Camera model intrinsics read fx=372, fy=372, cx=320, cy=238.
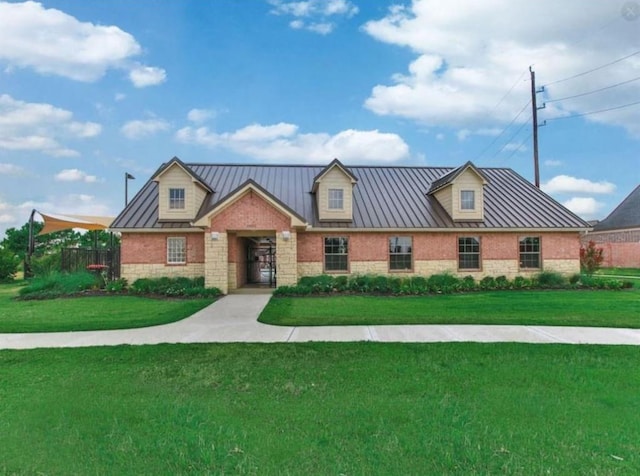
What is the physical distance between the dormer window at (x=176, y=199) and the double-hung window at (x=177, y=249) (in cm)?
146

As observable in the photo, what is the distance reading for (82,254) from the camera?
19391 millimetres

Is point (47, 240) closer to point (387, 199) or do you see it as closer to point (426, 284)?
point (387, 199)

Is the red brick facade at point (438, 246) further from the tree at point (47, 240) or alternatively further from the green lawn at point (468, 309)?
the tree at point (47, 240)

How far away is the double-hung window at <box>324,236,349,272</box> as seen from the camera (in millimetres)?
17250

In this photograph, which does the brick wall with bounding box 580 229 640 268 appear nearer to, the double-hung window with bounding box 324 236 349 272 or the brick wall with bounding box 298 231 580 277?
the brick wall with bounding box 298 231 580 277

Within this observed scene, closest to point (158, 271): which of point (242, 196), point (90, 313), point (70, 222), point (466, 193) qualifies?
point (242, 196)

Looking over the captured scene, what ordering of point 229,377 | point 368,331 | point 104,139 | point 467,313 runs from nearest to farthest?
point 229,377
point 368,331
point 467,313
point 104,139

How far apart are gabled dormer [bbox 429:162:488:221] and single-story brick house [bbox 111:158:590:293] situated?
0.05m

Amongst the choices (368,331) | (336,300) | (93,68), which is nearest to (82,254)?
(93,68)

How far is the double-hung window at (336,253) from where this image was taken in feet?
56.6

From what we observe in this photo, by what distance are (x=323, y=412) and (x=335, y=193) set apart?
14.2m

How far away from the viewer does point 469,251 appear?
1784cm

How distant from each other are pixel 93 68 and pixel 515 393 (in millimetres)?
16769

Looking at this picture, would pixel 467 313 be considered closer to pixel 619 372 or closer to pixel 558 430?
pixel 619 372
